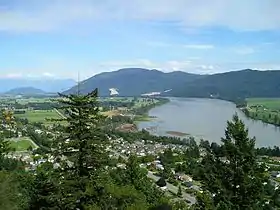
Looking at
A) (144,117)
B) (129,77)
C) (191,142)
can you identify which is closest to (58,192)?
(191,142)

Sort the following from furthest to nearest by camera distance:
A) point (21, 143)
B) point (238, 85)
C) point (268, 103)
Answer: point (238, 85) → point (268, 103) → point (21, 143)

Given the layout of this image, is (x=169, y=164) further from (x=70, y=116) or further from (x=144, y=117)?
(x=144, y=117)

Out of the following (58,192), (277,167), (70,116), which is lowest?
(277,167)

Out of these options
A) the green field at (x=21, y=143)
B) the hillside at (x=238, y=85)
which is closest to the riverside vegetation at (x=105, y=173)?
the green field at (x=21, y=143)

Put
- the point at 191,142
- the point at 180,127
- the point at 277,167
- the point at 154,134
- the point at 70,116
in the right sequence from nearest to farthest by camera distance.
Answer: the point at 70,116 → the point at 277,167 → the point at 191,142 → the point at 154,134 → the point at 180,127

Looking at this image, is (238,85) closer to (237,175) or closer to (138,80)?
(138,80)

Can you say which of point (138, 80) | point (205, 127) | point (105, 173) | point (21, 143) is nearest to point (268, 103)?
point (205, 127)

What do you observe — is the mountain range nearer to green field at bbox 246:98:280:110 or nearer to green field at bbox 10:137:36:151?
green field at bbox 246:98:280:110

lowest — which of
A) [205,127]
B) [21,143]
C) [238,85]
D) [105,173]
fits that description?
[21,143]
